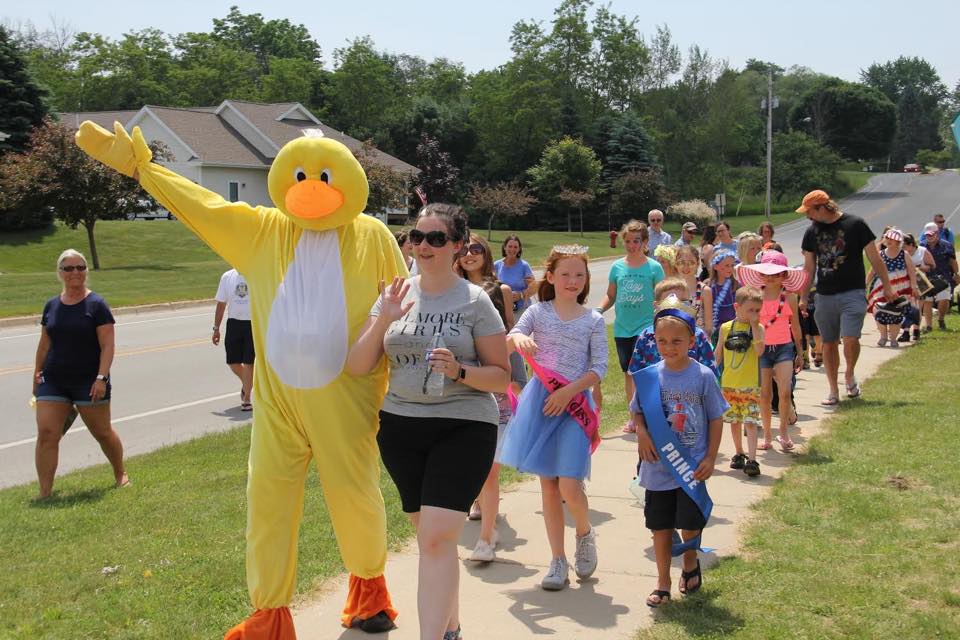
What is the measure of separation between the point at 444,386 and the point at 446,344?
18cm

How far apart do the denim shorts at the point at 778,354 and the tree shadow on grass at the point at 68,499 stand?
537 cm

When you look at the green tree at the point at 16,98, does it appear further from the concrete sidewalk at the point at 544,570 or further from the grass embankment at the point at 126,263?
the concrete sidewalk at the point at 544,570

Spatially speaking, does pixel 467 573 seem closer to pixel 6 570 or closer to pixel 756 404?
pixel 6 570

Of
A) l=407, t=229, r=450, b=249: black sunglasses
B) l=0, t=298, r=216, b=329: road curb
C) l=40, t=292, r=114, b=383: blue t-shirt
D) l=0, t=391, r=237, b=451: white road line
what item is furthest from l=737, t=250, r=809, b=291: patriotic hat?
l=0, t=298, r=216, b=329: road curb

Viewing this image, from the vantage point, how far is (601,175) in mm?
62844

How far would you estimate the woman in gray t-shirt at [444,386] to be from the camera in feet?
12.9

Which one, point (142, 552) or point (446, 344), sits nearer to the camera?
point (446, 344)

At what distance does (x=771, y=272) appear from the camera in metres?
8.10

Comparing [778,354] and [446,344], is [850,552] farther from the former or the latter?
[778,354]

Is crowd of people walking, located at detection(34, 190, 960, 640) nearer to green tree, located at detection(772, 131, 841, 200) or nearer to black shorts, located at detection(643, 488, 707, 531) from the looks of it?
black shorts, located at detection(643, 488, 707, 531)

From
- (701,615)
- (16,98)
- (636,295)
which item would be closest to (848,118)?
(16,98)

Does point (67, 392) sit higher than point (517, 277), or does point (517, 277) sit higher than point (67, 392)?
point (517, 277)

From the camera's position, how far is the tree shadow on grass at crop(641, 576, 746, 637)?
4363mm

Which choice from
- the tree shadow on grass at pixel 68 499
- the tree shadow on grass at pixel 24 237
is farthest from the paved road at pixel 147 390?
the tree shadow on grass at pixel 24 237
